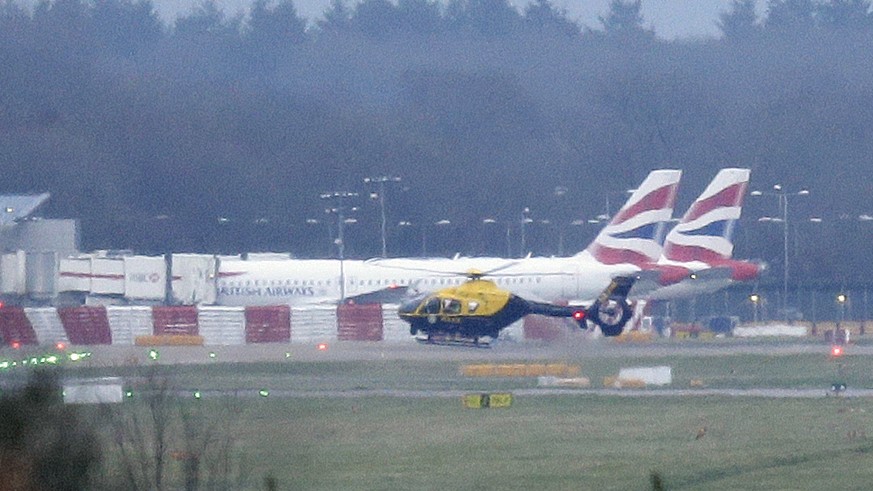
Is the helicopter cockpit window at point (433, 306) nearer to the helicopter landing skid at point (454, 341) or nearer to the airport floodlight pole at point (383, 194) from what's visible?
the helicopter landing skid at point (454, 341)

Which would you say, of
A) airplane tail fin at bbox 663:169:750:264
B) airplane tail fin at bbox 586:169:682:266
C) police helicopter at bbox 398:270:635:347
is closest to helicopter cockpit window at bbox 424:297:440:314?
police helicopter at bbox 398:270:635:347

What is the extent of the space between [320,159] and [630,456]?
59.1 meters

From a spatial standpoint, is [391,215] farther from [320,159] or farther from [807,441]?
[807,441]

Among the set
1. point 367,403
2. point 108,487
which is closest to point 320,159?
point 367,403

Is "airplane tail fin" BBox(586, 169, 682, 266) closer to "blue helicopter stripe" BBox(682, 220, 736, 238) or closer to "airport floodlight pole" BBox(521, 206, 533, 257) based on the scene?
"blue helicopter stripe" BBox(682, 220, 736, 238)

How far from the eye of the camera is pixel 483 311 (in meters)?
48.2

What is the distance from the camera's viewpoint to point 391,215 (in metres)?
86.1

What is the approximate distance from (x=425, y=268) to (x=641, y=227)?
7.71 metres

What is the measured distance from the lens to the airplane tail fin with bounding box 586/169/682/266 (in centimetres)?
6344

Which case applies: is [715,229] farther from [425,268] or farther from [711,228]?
[425,268]

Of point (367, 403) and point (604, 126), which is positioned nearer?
point (367, 403)

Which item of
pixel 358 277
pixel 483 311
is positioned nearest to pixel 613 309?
pixel 483 311

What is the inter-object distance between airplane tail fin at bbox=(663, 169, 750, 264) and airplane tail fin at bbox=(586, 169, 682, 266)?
2.78ft

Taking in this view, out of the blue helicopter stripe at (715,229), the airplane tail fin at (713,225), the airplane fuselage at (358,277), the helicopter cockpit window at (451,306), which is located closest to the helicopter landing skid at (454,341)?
the helicopter cockpit window at (451,306)
